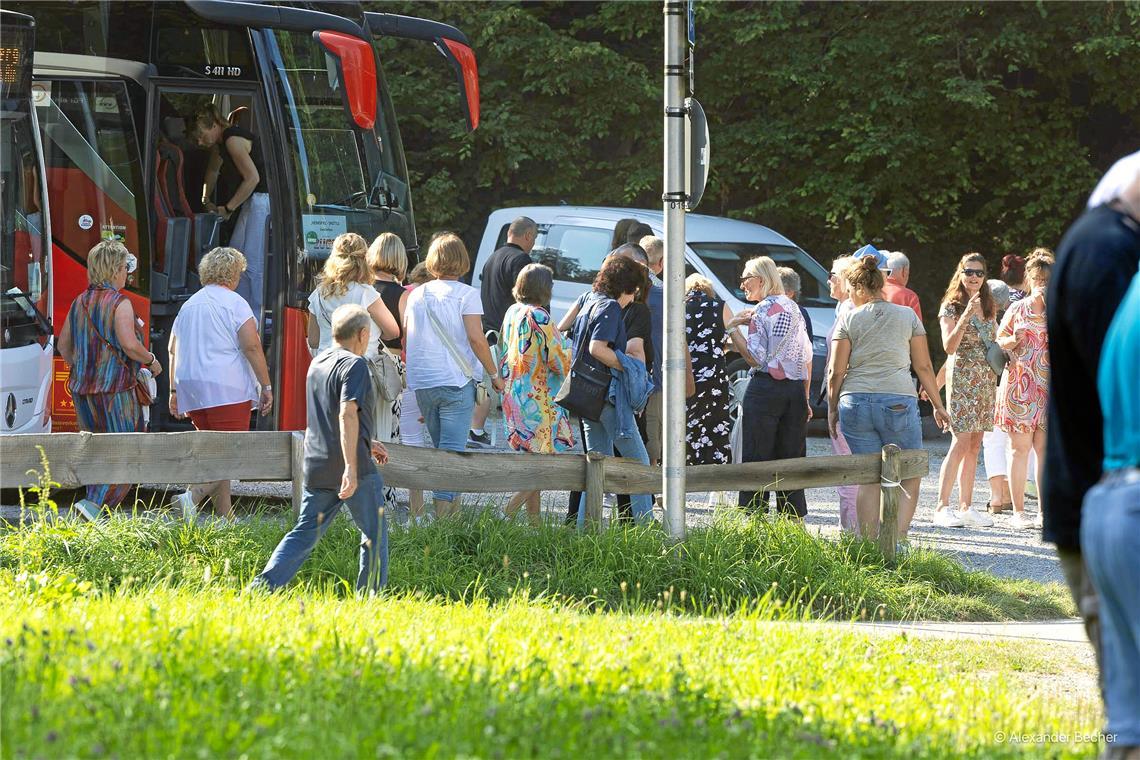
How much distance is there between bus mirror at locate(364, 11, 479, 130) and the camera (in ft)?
36.8

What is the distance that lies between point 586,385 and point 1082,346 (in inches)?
207

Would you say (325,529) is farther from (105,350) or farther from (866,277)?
(866,277)

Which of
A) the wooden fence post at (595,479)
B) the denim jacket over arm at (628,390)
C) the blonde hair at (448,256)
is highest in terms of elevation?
the blonde hair at (448,256)

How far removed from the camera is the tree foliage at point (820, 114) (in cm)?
1869

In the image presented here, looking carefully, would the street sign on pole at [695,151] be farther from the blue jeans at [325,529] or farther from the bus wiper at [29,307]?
the bus wiper at [29,307]

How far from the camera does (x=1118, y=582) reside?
3.20 meters

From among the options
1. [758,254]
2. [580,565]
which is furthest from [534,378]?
[758,254]

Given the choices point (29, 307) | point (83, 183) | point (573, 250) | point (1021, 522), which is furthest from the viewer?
point (573, 250)

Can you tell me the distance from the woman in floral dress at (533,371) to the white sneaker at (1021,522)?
10.7 ft

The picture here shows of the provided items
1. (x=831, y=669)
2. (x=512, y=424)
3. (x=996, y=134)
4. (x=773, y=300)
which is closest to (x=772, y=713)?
(x=831, y=669)

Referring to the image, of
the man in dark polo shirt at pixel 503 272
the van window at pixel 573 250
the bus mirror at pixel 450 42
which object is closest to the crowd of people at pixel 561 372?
the man in dark polo shirt at pixel 503 272

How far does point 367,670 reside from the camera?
15.0 ft

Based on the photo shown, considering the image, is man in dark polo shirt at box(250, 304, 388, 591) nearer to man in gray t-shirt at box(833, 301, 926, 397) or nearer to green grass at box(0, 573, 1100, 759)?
green grass at box(0, 573, 1100, 759)

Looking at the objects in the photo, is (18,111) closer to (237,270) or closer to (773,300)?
(237,270)
